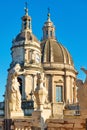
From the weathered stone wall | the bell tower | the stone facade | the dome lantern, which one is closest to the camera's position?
the weathered stone wall

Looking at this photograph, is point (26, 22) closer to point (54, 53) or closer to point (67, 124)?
point (54, 53)

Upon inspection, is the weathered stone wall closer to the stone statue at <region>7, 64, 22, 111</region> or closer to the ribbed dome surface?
the stone statue at <region>7, 64, 22, 111</region>

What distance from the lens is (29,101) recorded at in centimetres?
3862

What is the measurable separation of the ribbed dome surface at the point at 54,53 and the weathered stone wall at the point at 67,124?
4071cm

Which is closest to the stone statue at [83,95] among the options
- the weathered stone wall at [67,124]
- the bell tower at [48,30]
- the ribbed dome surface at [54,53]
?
the weathered stone wall at [67,124]

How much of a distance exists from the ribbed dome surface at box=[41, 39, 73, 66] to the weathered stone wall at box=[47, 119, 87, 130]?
40707mm

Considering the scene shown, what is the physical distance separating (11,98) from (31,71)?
29.0m

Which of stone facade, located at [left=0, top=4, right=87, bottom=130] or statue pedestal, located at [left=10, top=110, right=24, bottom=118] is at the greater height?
stone facade, located at [left=0, top=4, right=87, bottom=130]

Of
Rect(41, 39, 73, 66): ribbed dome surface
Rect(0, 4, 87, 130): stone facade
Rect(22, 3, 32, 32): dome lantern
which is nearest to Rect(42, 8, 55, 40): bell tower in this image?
Rect(0, 4, 87, 130): stone facade

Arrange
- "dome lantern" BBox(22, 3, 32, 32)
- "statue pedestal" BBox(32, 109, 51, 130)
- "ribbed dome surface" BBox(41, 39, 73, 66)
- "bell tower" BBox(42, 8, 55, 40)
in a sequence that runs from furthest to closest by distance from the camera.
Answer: "bell tower" BBox(42, 8, 55, 40), "ribbed dome surface" BBox(41, 39, 73, 66), "dome lantern" BBox(22, 3, 32, 32), "statue pedestal" BBox(32, 109, 51, 130)

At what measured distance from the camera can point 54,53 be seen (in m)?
51.2

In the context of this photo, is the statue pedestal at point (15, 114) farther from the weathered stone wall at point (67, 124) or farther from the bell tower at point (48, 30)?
the bell tower at point (48, 30)

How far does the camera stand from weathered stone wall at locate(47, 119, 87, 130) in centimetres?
845

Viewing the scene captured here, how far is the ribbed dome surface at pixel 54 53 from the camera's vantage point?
1996 inches
